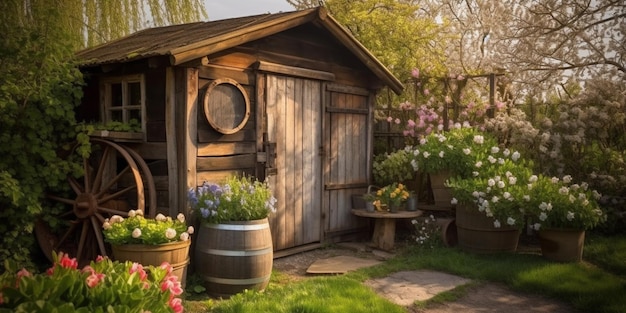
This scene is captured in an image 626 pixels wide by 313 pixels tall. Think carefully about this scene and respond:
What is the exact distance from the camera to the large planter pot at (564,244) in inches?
259

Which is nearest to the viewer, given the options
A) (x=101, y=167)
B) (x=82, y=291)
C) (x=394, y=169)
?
(x=82, y=291)

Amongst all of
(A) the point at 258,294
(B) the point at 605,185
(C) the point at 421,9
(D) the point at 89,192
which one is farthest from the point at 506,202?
(C) the point at 421,9

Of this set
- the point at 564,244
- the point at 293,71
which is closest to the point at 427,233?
the point at 564,244

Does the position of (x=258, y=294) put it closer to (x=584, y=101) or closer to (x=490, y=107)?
(x=490, y=107)

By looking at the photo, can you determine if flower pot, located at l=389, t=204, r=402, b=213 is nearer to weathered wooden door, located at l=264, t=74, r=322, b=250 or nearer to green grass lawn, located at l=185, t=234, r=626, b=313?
green grass lawn, located at l=185, t=234, r=626, b=313

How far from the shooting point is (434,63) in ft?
38.1

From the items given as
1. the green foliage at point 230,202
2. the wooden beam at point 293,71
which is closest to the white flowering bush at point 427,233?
the wooden beam at point 293,71

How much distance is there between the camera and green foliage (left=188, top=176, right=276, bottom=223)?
541 centimetres

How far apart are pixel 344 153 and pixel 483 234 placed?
2410 millimetres

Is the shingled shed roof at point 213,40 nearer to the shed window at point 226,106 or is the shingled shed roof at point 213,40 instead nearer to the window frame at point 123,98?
the window frame at point 123,98

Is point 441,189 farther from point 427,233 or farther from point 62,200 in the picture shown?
point 62,200

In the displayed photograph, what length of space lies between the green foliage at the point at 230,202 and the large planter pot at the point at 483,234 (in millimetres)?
3002

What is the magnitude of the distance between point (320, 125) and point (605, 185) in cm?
464

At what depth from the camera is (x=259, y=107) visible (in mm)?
6562
